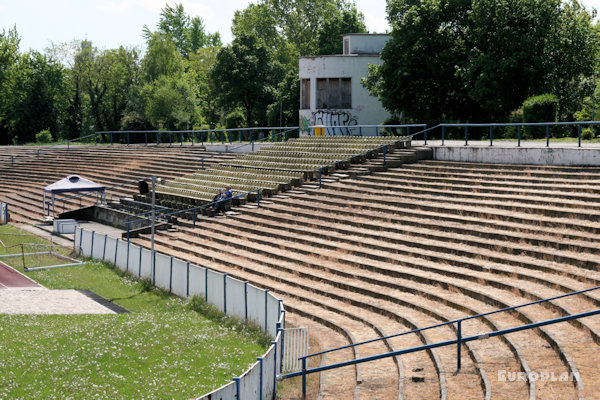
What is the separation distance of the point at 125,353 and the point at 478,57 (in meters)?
28.9

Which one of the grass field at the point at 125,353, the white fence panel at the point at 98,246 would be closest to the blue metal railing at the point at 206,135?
the white fence panel at the point at 98,246

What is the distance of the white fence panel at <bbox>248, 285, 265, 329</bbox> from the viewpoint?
58.2 ft

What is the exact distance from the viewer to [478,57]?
3981 cm

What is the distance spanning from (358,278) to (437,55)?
24496 millimetres

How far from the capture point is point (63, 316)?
2075 cm

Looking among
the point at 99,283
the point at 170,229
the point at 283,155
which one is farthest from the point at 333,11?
the point at 99,283

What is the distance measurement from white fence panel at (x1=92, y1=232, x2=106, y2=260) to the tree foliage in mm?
20355

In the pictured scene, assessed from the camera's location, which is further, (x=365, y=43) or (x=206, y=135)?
(x=206, y=135)

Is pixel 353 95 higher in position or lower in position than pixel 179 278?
higher

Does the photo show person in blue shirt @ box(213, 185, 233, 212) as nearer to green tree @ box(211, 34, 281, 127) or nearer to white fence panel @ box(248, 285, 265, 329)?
white fence panel @ box(248, 285, 265, 329)

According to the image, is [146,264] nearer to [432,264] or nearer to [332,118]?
[432,264]

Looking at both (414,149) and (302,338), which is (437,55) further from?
(302,338)

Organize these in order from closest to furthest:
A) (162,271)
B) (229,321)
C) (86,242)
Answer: (229,321)
(162,271)
(86,242)

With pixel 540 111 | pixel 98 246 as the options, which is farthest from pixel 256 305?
pixel 540 111
